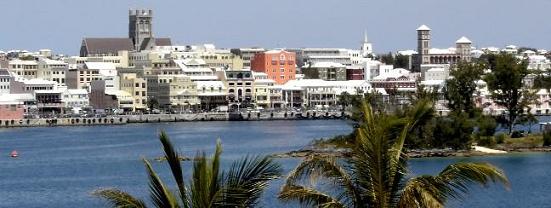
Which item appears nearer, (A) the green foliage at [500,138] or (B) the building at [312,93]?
(A) the green foliage at [500,138]

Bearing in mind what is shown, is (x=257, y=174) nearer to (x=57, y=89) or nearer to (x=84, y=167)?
(x=84, y=167)

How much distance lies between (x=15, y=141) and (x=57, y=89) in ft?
99.5

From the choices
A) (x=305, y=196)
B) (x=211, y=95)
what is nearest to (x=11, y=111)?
(x=211, y=95)

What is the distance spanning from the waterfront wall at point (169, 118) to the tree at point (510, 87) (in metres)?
32.9

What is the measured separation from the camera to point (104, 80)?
3757 inches

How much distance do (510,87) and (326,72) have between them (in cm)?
6138

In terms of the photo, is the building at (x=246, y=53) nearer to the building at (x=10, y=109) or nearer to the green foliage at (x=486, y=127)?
the building at (x=10, y=109)

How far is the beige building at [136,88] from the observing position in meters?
95.0

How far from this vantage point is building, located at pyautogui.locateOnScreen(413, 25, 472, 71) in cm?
12116

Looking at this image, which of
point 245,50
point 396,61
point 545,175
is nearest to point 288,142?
point 545,175

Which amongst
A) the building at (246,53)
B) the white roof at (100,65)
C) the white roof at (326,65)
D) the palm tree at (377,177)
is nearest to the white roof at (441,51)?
the white roof at (326,65)

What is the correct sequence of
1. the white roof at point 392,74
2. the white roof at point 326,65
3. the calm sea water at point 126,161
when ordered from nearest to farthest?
1. the calm sea water at point 126,161
2. the white roof at point 392,74
3. the white roof at point 326,65

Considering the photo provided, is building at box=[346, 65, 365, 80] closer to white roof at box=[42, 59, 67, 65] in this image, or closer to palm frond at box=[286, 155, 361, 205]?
white roof at box=[42, 59, 67, 65]

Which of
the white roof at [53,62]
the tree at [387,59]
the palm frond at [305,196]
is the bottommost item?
the palm frond at [305,196]
